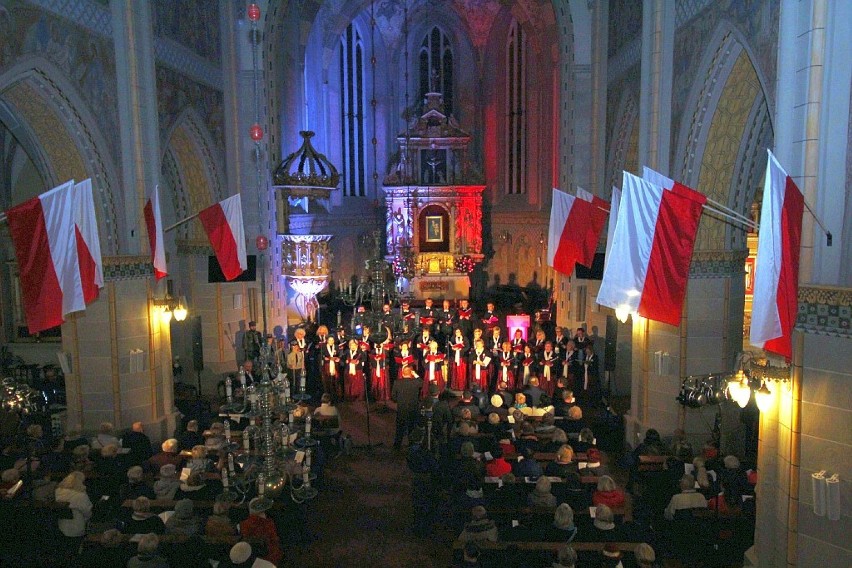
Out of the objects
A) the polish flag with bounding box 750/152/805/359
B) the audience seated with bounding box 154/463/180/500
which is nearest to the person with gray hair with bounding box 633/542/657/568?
the polish flag with bounding box 750/152/805/359

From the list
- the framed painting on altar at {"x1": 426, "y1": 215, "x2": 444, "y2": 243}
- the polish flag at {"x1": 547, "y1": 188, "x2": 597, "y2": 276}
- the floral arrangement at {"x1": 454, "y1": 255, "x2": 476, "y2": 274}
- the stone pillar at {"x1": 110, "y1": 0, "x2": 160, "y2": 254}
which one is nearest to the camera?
the polish flag at {"x1": 547, "y1": 188, "x2": 597, "y2": 276}

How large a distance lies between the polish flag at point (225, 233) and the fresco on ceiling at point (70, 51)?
2.94 meters

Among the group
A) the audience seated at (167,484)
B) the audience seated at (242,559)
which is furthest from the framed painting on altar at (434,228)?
the audience seated at (242,559)

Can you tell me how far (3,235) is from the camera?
19.5 metres

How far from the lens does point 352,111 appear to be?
3144 cm

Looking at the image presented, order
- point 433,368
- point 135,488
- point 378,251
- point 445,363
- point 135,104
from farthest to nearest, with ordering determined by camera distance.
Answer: point 433,368 < point 445,363 < point 378,251 < point 135,104 < point 135,488

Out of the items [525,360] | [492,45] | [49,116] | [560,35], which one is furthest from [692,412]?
[492,45]

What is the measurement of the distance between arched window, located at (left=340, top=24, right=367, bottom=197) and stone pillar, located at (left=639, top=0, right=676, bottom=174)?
1885 centimetres

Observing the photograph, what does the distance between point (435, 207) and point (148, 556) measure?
916 inches

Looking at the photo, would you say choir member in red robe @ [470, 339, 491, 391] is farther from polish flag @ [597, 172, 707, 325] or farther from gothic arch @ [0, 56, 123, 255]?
gothic arch @ [0, 56, 123, 255]

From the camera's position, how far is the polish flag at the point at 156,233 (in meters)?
12.7

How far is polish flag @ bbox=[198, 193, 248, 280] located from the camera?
1261cm

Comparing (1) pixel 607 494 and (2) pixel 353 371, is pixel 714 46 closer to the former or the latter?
(1) pixel 607 494

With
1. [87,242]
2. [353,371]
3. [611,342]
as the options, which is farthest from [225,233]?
[611,342]
